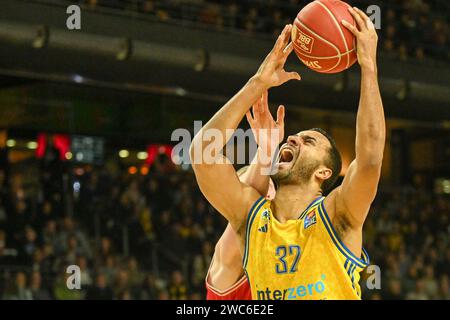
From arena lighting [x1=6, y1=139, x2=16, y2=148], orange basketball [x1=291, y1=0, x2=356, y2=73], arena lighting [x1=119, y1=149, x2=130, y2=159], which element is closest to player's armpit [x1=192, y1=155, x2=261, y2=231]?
orange basketball [x1=291, y1=0, x2=356, y2=73]

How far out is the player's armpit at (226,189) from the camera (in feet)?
12.7

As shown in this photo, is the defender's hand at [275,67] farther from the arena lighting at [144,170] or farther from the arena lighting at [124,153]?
the arena lighting at [124,153]

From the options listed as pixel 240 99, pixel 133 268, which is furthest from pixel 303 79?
pixel 240 99

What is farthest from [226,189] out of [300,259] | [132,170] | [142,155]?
[142,155]

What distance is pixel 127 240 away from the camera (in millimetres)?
13781

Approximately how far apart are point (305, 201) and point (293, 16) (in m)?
12.7

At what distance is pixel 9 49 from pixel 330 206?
1053 centimetres

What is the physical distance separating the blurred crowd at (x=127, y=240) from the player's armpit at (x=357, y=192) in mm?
8450

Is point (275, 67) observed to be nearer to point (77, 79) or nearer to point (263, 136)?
point (263, 136)

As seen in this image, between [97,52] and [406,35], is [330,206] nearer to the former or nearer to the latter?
[97,52]

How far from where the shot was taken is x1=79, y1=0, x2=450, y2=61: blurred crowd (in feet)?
48.3

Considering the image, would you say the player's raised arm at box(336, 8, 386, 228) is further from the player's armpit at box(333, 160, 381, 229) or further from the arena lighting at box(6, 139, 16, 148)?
the arena lighting at box(6, 139, 16, 148)

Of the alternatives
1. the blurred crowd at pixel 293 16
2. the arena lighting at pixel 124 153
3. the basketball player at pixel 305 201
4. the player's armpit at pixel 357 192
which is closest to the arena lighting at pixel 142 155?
the arena lighting at pixel 124 153
